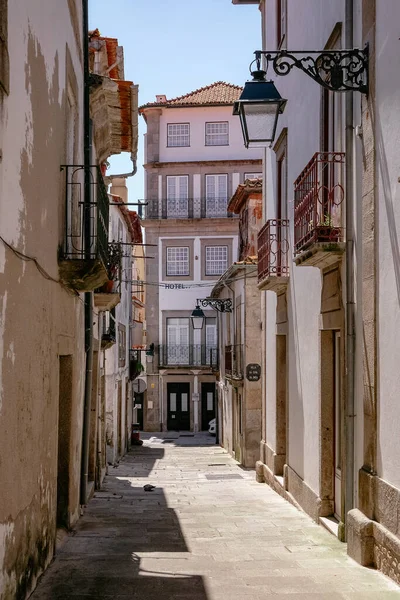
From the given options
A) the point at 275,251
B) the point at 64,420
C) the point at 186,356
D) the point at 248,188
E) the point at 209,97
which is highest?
the point at 209,97

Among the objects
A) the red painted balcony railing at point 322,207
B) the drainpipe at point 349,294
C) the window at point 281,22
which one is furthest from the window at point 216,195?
the drainpipe at point 349,294

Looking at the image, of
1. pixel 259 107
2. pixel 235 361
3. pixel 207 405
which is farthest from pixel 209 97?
pixel 259 107

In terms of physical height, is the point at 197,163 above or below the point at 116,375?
above

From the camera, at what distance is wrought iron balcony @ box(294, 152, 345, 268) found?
8805mm

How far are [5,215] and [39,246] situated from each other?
1.68m

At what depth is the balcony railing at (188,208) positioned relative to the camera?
128 feet

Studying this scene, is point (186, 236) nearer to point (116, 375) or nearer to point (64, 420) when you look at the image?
point (116, 375)

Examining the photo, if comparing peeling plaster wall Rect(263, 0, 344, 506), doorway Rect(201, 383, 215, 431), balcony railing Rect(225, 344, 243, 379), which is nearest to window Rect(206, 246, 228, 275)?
doorway Rect(201, 383, 215, 431)

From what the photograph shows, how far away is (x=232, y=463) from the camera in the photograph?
76.2 feet

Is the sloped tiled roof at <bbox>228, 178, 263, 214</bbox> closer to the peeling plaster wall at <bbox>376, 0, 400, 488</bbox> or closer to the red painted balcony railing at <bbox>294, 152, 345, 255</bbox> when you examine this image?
→ the red painted balcony railing at <bbox>294, 152, 345, 255</bbox>

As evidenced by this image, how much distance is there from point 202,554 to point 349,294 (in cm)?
309

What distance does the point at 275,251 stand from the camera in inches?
559

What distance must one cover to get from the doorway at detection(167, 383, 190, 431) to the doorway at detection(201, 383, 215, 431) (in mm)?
751

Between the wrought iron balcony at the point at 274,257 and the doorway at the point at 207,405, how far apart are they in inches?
1013
